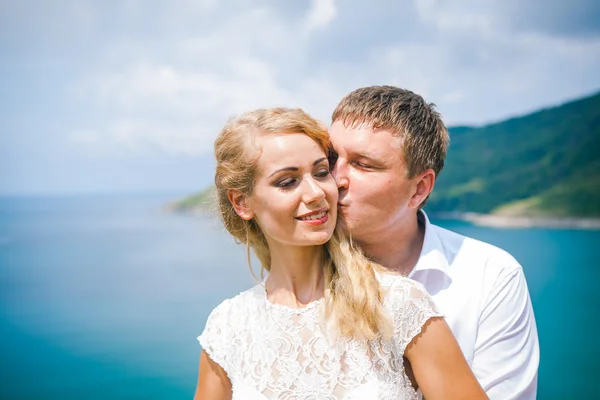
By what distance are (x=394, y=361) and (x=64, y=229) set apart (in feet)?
114

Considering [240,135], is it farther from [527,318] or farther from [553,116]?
[553,116]

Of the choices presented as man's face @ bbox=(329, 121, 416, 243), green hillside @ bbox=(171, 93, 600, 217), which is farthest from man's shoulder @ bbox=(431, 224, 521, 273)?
green hillside @ bbox=(171, 93, 600, 217)

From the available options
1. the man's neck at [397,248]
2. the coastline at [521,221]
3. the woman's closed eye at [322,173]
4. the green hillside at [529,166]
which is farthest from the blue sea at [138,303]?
the woman's closed eye at [322,173]

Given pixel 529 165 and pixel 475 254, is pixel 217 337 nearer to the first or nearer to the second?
pixel 475 254

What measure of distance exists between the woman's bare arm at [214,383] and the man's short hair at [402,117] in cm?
106

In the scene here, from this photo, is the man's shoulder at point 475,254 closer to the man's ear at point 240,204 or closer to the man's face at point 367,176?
the man's face at point 367,176

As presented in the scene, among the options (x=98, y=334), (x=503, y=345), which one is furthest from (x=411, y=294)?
(x=98, y=334)

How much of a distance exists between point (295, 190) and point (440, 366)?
0.72 m

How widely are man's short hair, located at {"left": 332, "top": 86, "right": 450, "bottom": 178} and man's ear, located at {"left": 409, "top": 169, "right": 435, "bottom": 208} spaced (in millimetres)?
30

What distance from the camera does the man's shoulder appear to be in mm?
2271

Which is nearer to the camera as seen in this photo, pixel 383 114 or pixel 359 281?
pixel 359 281

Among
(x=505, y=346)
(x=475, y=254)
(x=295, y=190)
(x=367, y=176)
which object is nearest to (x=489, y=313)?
(x=505, y=346)

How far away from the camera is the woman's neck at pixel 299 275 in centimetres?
197

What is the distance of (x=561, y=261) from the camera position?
2358 centimetres
